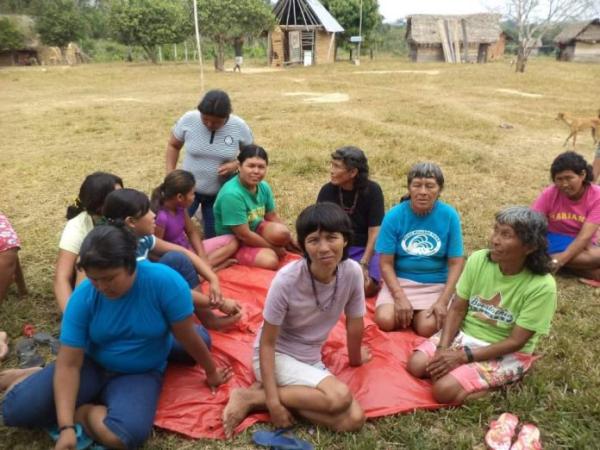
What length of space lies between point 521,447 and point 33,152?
342 inches

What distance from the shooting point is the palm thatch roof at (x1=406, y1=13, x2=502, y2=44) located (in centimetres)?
3538

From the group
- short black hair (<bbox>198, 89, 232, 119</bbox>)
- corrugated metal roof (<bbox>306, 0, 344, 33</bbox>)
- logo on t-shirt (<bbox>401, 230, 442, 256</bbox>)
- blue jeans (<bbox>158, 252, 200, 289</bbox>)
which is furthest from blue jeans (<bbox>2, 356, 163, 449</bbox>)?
corrugated metal roof (<bbox>306, 0, 344, 33</bbox>)

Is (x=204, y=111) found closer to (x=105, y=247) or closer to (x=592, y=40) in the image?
(x=105, y=247)

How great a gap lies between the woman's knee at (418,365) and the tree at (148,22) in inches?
1218

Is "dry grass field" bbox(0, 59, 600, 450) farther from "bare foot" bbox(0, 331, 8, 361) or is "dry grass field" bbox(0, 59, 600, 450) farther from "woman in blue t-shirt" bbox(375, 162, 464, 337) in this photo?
"woman in blue t-shirt" bbox(375, 162, 464, 337)

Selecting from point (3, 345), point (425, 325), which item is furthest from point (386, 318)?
point (3, 345)

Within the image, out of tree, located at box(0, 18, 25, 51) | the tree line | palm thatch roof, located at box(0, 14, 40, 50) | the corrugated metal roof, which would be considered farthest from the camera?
palm thatch roof, located at box(0, 14, 40, 50)

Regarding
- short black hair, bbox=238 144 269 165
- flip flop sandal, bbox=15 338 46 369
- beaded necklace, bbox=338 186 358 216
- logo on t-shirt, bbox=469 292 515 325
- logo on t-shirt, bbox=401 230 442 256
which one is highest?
short black hair, bbox=238 144 269 165

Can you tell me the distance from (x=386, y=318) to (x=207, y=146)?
2.24 m

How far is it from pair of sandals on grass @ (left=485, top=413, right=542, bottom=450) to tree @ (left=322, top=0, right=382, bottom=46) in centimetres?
3627

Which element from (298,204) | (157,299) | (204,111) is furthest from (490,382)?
(298,204)

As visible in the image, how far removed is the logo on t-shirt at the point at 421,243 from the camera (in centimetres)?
331

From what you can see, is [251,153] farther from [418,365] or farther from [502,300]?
[502,300]

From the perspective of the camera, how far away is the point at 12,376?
268 cm
